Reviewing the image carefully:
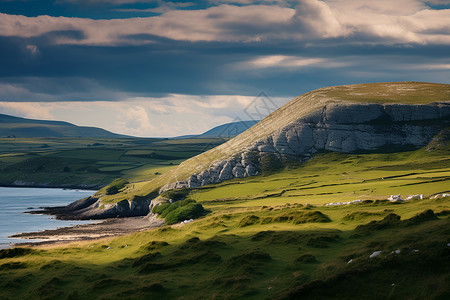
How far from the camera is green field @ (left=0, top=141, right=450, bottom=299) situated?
117 feet

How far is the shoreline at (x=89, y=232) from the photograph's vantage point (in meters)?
104

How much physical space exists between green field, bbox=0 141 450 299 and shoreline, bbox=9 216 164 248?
3520 centimetres

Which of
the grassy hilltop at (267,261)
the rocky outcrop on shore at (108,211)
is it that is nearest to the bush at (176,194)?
the rocky outcrop on shore at (108,211)

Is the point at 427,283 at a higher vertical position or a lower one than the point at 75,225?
higher

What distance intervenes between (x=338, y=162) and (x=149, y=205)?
242 feet

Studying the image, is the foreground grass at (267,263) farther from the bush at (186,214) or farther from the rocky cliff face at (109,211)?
the rocky cliff face at (109,211)

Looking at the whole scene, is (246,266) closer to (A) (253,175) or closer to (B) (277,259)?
(B) (277,259)

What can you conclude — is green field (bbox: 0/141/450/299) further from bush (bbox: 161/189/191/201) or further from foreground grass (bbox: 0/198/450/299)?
bush (bbox: 161/189/191/201)

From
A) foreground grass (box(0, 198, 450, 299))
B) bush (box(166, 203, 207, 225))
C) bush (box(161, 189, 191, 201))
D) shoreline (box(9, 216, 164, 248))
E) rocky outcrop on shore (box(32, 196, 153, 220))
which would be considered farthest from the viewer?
rocky outcrop on shore (box(32, 196, 153, 220))

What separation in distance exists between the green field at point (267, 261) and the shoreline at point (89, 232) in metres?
35.2

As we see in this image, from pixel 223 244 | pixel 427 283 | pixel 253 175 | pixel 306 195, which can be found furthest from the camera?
pixel 253 175

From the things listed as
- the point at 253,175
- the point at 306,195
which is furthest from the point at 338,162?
the point at 306,195

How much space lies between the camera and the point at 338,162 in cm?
18662

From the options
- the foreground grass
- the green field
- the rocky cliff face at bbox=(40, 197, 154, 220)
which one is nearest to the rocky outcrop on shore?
the rocky cliff face at bbox=(40, 197, 154, 220)
